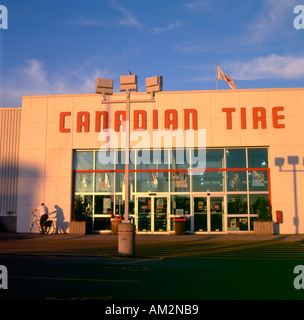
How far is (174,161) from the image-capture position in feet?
77.9

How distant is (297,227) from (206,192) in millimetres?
5430

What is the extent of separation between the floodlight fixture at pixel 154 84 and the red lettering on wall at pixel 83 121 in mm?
11187

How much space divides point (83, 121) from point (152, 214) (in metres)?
7.05

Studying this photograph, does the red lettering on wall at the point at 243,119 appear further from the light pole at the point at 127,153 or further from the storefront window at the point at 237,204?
the light pole at the point at 127,153

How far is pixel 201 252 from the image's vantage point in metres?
14.3

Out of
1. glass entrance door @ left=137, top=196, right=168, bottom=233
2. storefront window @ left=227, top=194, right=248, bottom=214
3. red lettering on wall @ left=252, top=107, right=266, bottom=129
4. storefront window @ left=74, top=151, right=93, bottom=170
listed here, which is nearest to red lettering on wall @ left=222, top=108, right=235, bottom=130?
red lettering on wall @ left=252, top=107, right=266, bottom=129

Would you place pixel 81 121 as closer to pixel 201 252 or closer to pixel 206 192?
pixel 206 192

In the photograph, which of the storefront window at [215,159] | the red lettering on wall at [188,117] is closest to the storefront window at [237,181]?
the storefront window at [215,159]

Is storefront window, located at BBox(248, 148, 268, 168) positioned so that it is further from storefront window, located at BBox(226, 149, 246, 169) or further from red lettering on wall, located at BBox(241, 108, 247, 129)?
red lettering on wall, located at BBox(241, 108, 247, 129)

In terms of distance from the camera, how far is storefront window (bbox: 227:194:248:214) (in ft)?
75.5

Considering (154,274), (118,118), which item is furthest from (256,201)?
(154,274)

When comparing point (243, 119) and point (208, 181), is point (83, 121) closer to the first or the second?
point (208, 181)
